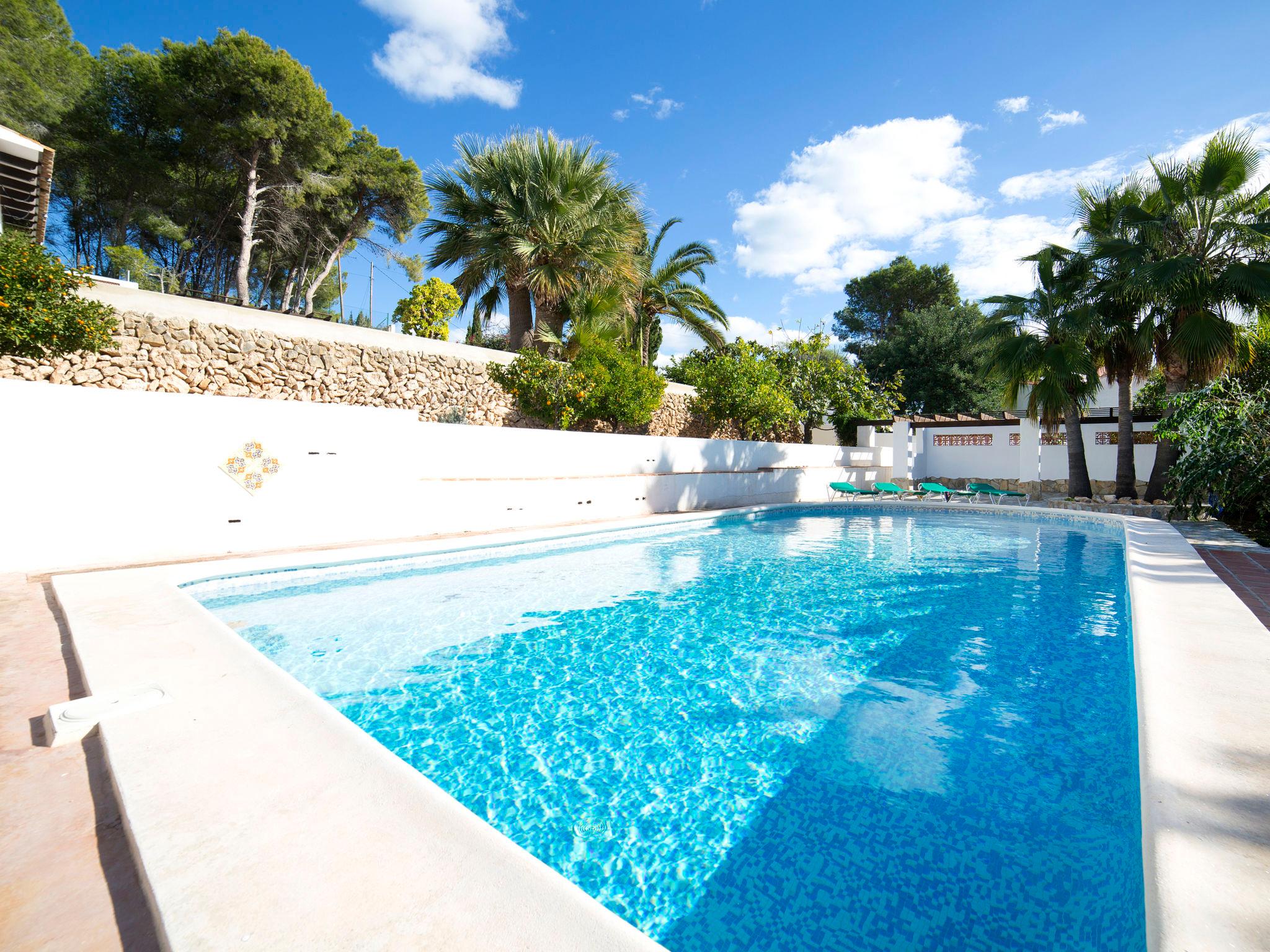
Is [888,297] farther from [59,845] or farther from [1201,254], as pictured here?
[59,845]

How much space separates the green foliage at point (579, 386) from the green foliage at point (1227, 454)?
378 inches

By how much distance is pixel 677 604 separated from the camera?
239 inches

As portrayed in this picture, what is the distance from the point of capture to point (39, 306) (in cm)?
600

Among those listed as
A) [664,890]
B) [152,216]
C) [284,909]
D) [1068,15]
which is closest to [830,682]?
[664,890]

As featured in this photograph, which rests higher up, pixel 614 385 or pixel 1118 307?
pixel 1118 307

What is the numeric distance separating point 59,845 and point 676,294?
62.4 feet

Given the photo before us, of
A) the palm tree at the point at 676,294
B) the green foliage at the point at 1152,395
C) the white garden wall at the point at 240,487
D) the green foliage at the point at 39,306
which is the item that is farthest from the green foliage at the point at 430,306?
the green foliage at the point at 1152,395

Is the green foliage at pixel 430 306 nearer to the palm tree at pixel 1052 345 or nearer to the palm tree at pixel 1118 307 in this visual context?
the palm tree at pixel 1052 345

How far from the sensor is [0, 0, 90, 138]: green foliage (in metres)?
15.1

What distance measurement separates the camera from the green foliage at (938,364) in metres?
28.3

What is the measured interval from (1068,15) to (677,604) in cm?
1075

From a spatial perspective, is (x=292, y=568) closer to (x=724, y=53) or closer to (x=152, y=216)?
(x=724, y=53)

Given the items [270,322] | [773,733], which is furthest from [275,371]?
[773,733]

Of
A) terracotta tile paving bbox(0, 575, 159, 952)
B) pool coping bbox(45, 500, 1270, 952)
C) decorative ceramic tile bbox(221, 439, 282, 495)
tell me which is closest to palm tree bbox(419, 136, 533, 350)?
decorative ceramic tile bbox(221, 439, 282, 495)
